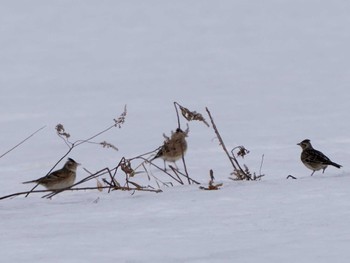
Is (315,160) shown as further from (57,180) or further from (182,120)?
(182,120)

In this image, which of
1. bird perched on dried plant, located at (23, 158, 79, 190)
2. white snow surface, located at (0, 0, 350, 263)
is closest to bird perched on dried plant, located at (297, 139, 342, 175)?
white snow surface, located at (0, 0, 350, 263)

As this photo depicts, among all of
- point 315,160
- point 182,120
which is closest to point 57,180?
point 315,160

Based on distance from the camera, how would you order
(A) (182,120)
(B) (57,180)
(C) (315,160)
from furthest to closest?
(A) (182,120)
(C) (315,160)
(B) (57,180)

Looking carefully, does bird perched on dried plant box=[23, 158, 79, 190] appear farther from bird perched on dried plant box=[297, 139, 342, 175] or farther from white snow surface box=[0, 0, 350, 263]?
bird perched on dried plant box=[297, 139, 342, 175]

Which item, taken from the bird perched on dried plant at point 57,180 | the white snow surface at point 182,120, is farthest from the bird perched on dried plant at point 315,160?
the bird perched on dried plant at point 57,180

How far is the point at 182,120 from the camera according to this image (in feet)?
52.2

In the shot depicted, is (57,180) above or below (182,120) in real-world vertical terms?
below

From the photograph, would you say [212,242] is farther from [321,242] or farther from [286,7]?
[286,7]

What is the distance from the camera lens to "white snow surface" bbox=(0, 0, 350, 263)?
4625 mm

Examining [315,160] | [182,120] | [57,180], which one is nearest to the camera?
[57,180]

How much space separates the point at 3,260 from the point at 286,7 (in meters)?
24.4

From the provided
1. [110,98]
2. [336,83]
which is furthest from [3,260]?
[336,83]

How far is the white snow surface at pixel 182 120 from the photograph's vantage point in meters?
4.62

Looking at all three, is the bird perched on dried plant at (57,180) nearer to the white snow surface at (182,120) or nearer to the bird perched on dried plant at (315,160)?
the white snow surface at (182,120)
